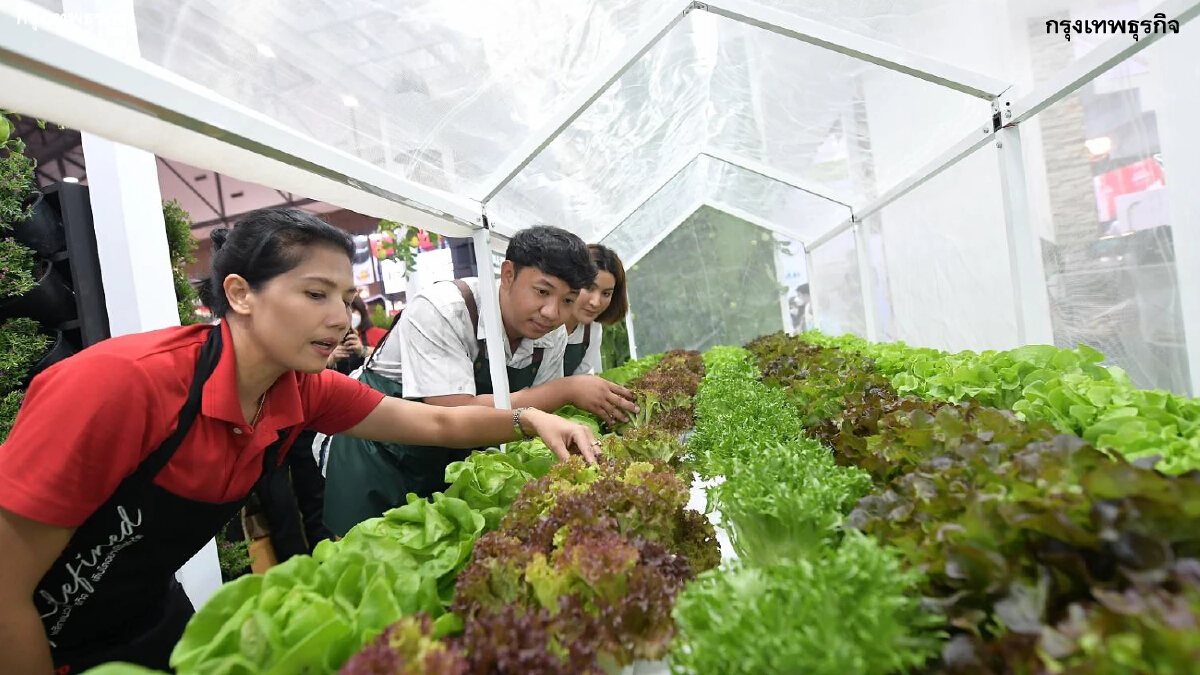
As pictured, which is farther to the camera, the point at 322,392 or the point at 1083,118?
the point at 1083,118

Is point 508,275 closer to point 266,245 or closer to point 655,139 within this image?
point 266,245

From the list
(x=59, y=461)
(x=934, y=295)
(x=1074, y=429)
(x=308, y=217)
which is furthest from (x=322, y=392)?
(x=934, y=295)

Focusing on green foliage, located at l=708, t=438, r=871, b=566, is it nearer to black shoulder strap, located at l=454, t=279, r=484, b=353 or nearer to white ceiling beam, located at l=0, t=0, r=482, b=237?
white ceiling beam, located at l=0, t=0, r=482, b=237

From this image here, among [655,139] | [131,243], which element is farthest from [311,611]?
[655,139]

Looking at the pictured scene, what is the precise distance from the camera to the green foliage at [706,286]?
9906 mm

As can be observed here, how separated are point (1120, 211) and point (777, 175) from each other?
4.39 m

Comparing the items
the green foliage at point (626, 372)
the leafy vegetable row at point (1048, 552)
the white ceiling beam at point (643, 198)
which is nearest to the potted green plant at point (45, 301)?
the leafy vegetable row at point (1048, 552)

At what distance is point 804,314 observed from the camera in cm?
967

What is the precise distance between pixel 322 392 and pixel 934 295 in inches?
158

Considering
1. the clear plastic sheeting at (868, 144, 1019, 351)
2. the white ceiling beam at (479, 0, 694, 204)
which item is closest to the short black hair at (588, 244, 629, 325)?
the white ceiling beam at (479, 0, 694, 204)

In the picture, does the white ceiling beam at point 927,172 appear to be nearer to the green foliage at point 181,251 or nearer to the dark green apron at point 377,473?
the dark green apron at point 377,473

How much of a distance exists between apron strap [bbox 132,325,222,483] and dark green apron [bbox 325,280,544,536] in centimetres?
132

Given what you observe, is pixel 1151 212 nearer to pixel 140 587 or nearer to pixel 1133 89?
pixel 1133 89

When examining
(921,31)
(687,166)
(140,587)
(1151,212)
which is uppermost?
(687,166)
